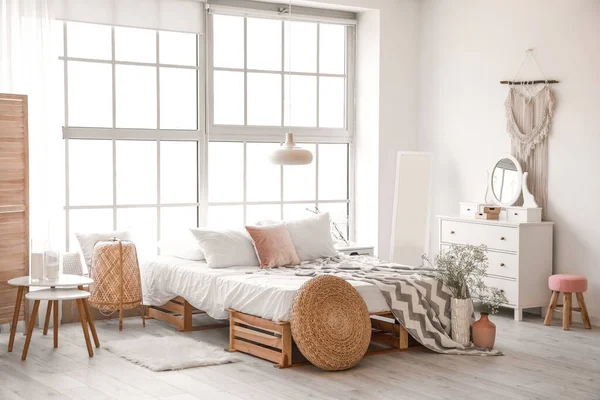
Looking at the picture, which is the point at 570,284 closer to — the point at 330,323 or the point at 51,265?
the point at 330,323

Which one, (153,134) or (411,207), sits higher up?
(153,134)

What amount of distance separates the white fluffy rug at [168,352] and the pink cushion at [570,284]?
2.70m

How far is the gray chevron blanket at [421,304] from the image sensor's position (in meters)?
5.38

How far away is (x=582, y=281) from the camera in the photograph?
6277mm

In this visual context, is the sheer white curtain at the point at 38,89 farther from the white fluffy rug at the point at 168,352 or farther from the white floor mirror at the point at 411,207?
the white floor mirror at the point at 411,207

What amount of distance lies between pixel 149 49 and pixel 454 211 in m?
3.22

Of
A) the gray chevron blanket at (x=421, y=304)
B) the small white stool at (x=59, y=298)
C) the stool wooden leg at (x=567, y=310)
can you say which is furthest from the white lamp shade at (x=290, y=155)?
the stool wooden leg at (x=567, y=310)

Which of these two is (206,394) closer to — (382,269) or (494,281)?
(382,269)

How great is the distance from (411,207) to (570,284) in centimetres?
194

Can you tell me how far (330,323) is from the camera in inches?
196

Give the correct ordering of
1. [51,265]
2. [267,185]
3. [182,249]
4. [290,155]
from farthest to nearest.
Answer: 1. [267,185]
2. [182,249]
3. [290,155]
4. [51,265]

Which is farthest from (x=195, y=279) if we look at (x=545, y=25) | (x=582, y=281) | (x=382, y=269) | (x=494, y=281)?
(x=545, y=25)

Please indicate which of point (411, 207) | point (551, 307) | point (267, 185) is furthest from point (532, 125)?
point (267, 185)

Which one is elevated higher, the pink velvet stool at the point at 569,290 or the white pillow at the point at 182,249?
the white pillow at the point at 182,249
